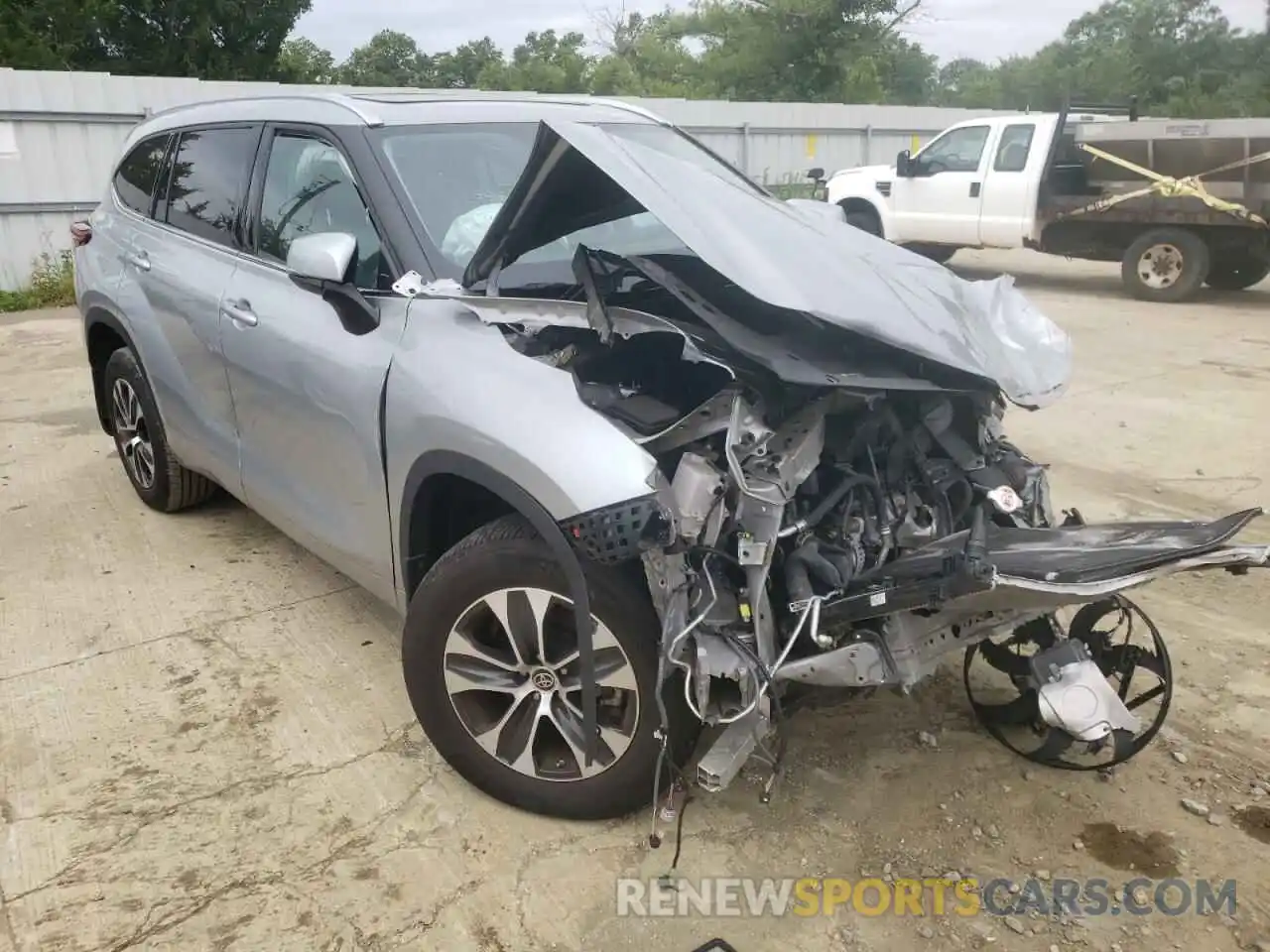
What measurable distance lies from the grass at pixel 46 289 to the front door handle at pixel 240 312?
30.5 feet

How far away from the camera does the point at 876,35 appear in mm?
34906

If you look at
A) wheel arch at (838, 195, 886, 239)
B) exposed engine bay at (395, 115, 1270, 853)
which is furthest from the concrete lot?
wheel arch at (838, 195, 886, 239)

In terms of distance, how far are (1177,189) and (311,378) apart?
10.0 meters

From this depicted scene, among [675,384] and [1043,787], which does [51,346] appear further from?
[1043,787]

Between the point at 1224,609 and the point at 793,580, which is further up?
the point at 793,580

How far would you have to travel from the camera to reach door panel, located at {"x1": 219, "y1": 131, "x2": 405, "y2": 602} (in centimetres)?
303

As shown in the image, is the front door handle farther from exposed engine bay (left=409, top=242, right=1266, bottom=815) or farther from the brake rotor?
the brake rotor

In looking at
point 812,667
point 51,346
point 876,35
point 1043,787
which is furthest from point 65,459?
point 876,35

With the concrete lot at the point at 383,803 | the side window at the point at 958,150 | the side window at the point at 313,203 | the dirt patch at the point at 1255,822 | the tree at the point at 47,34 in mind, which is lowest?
the dirt patch at the point at 1255,822

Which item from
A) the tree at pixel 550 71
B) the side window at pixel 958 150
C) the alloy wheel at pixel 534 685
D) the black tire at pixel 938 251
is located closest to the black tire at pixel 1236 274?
the side window at pixel 958 150

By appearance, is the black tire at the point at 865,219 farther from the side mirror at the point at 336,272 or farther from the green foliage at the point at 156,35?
the green foliage at the point at 156,35

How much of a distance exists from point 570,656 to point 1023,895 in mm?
1299

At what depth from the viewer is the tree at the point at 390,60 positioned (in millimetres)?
54031

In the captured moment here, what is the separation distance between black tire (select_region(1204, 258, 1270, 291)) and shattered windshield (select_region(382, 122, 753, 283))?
33.5 ft
